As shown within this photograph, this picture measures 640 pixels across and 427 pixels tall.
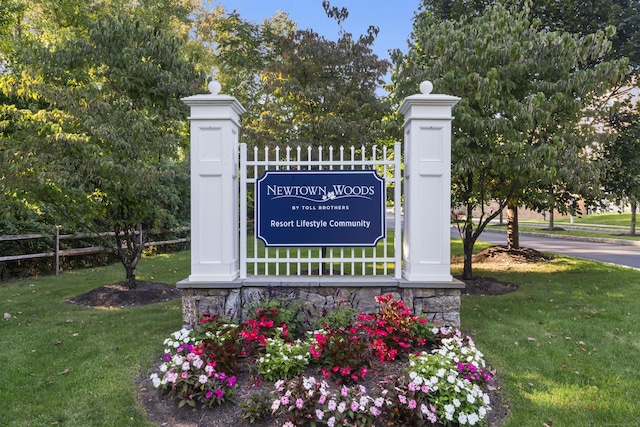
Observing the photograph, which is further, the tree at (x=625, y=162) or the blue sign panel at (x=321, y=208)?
the tree at (x=625, y=162)

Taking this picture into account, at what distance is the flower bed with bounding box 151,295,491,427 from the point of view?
2662 mm

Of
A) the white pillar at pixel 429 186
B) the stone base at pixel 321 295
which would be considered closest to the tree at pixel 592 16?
the white pillar at pixel 429 186

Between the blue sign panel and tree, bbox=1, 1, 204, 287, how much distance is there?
250 centimetres

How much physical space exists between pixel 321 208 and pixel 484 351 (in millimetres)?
2179

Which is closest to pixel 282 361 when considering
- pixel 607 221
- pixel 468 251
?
pixel 468 251

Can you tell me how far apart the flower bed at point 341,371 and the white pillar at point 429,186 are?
526 mm

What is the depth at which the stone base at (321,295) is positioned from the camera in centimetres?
397

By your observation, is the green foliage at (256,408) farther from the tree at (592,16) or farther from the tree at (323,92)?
the tree at (592,16)

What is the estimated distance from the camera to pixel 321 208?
411 cm

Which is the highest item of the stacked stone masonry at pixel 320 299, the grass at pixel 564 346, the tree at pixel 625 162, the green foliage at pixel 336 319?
the tree at pixel 625 162

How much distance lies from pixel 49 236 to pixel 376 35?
8.04 meters

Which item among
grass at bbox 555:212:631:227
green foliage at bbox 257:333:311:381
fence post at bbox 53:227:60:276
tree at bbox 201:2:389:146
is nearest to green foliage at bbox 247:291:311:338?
green foliage at bbox 257:333:311:381

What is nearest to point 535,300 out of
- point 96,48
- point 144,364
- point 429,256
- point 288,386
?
point 429,256

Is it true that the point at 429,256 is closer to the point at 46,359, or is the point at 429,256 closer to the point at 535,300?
the point at 535,300
